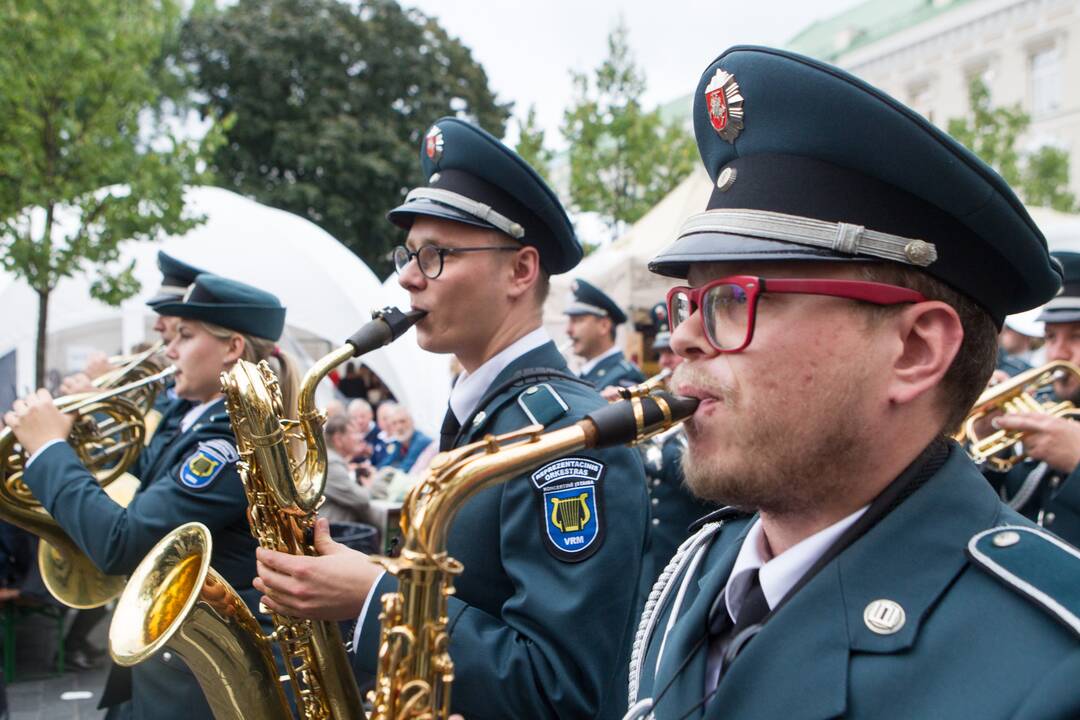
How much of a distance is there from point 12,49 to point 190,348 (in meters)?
6.63

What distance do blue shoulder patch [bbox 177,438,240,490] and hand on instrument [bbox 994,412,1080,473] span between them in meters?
3.00

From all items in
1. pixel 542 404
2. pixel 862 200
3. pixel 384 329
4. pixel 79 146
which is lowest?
pixel 542 404

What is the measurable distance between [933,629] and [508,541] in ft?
3.66

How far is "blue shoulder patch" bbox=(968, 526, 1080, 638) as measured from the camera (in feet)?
4.26

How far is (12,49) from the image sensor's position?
8.65m

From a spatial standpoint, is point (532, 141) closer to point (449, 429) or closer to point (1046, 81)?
point (449, 429)

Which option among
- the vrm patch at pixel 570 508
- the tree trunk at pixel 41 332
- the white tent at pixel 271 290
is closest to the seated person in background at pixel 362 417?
the tree trunk at pixel 41 332

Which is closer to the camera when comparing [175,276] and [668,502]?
[175,276]

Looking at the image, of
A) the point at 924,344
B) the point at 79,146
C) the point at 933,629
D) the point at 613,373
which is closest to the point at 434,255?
the point at 924,344

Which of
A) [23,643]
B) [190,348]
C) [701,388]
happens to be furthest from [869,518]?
[23,643]

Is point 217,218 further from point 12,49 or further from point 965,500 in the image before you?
point 965,500

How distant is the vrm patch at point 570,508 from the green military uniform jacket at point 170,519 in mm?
1520

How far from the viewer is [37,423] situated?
12.3ft

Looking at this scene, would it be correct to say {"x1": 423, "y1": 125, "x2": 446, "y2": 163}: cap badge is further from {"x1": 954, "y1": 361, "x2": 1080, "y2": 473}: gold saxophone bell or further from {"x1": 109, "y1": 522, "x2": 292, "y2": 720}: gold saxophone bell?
{"x1": 954, "y1": 361, "x2": 1080, "y2": 473}: gold saxophone bell
